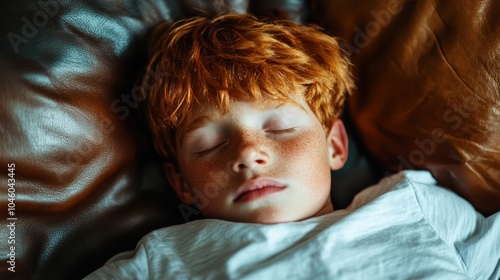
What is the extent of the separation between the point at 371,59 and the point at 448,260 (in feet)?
1.35

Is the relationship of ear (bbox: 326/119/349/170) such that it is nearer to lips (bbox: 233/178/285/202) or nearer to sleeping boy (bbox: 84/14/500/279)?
sleeping boy (bbox: 84/14/500/279)

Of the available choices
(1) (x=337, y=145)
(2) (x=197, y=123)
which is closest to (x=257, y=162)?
(2) (x=197, y=123)

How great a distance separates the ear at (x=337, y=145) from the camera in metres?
1.14

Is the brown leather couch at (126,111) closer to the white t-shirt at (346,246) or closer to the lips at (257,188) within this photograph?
the white t-shirt at (346,246)

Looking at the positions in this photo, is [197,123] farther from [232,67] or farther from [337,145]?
[337,145]

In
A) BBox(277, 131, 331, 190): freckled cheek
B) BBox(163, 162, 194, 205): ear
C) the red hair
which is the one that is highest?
the red hair

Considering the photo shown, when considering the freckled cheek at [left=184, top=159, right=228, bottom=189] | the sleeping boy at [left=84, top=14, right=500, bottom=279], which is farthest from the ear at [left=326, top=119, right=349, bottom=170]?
the freckled cheek at [left=184, top=159, right=228, bottom=189]

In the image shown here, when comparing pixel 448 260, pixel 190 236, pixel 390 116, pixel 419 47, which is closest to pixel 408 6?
pixel 419 47

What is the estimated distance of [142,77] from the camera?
108 centimetres

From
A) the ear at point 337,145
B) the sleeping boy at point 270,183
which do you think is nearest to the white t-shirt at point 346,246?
the sleeping boy at point 270,183

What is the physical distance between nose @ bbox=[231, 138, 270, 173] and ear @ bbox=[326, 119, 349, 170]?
0.23 meters

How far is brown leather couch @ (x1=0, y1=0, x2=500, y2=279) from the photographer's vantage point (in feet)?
3.10

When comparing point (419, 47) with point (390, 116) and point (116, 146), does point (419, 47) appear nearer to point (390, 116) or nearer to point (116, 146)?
point (390, 116)

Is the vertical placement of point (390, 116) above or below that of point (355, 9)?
below
